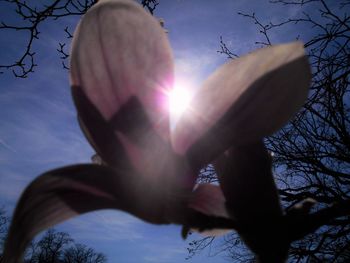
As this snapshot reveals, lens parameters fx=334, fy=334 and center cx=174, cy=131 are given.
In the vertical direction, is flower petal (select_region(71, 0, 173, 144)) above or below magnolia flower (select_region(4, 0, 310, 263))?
above

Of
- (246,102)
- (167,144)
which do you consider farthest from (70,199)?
(246,102)

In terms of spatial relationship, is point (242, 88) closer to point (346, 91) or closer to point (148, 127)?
point (148, 127)

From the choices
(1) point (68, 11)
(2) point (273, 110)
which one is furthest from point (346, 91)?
(2) point (273, 110)

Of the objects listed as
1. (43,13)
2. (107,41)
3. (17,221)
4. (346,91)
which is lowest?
(17,221)

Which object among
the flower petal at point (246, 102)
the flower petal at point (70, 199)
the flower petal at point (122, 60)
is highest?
the flower petal at point (122, 60)

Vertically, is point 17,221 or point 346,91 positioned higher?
point 346,91

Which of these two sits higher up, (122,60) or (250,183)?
(122,60)

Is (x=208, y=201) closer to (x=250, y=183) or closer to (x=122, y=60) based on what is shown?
(x=250, y=183)
